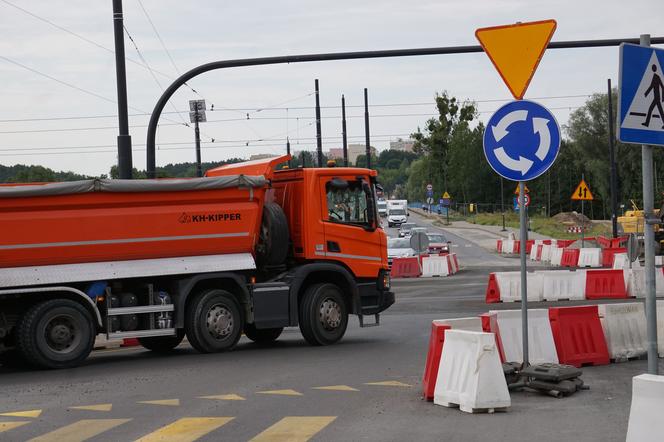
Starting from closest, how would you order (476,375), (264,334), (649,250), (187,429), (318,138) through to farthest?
(649,250), (187,429), (476,375), (264,334), (318,138)

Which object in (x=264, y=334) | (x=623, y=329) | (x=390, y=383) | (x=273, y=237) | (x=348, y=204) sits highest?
(x=348, y=204)

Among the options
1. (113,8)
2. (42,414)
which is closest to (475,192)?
(113,8)

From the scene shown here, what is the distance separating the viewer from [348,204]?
60.1 feet

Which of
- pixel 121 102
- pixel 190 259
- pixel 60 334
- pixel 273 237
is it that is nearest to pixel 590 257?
pixel 121 102

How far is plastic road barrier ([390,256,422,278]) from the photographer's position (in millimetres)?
40156

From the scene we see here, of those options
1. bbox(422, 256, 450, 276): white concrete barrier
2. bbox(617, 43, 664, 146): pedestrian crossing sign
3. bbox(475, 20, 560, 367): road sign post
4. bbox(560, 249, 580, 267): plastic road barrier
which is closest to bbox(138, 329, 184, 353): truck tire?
bbox(475, 20, 560, 367): road sign post

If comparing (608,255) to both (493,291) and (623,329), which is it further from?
(623,329)

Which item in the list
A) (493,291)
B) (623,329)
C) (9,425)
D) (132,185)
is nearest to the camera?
(9,425)

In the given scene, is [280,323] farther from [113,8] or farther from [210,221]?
[113,8]

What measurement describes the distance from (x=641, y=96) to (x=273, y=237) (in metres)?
10.2

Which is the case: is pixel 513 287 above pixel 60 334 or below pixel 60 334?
below

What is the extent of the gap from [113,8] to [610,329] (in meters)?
11.6

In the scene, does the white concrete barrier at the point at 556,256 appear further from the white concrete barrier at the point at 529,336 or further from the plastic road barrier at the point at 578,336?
the white concrete barrier at the point at 529,336

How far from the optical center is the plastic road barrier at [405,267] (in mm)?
40156
